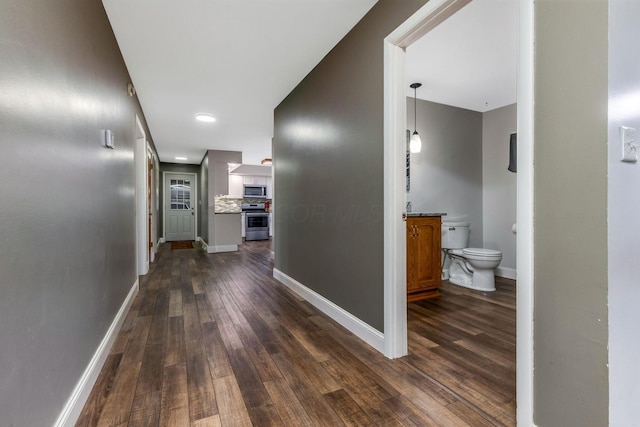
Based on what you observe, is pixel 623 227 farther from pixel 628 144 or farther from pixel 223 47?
pixel 223 47

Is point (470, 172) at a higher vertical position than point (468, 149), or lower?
lower

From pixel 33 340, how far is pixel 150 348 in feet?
3.55

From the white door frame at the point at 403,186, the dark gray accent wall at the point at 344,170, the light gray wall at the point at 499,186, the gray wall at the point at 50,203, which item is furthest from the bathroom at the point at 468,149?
the gray wall at the point at 50,203

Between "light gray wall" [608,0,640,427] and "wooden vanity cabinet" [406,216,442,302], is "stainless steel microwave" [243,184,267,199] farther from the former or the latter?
→ "light gray wall" [608,0,640,427]

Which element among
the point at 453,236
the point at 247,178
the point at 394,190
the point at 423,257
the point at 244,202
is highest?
the point at 247,178

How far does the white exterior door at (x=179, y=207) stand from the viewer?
26.8 ft

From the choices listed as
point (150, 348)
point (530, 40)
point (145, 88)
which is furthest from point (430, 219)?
point (145, 88)

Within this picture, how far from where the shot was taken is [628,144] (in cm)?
93

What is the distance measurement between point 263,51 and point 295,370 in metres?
2.45

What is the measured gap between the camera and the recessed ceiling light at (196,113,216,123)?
13.3 feet

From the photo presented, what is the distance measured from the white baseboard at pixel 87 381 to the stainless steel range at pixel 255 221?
6.15 meters

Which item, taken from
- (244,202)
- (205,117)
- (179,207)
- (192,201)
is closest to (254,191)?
(244,202)

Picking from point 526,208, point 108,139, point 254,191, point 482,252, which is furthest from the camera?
A: point 254,191

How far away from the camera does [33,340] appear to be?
0.95 meters
